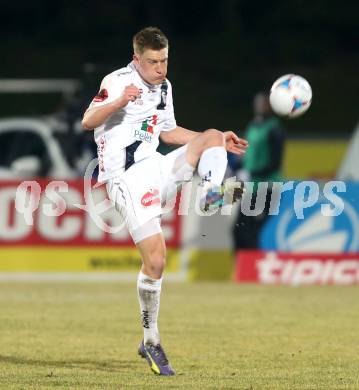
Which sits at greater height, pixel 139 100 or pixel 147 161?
pixel 139 100

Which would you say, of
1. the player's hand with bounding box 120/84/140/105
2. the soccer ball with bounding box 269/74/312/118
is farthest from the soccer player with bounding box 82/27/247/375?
the soccer ball with bounding box 269/74/312/118

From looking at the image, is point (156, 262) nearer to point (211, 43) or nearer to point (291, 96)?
point (291, 96)

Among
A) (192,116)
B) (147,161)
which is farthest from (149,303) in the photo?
(192,116)

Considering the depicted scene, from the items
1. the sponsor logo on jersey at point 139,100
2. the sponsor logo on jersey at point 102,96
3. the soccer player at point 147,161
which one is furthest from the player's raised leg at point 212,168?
the sponsor logo on jersey at point 102,96

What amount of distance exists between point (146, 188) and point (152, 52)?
38.3 inches

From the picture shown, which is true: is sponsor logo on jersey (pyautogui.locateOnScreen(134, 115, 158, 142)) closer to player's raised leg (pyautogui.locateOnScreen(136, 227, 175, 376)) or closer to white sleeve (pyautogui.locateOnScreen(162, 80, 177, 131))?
white sleeve (pyautogui.locateOnScreen(162, 80, 177, 131))

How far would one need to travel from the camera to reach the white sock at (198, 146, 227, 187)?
941 centimetres

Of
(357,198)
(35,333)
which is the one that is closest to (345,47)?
(357,198)

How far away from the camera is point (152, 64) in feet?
31.0

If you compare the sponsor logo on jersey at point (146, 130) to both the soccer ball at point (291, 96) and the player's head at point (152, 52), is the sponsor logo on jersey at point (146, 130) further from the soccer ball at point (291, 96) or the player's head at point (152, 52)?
the soccer ball at point (291, 96)

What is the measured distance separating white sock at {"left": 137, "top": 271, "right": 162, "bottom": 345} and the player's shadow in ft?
1.47

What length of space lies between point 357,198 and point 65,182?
3826mm

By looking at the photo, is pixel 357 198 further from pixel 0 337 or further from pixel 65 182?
pixel 0 337

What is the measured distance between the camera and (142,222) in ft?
31.2
